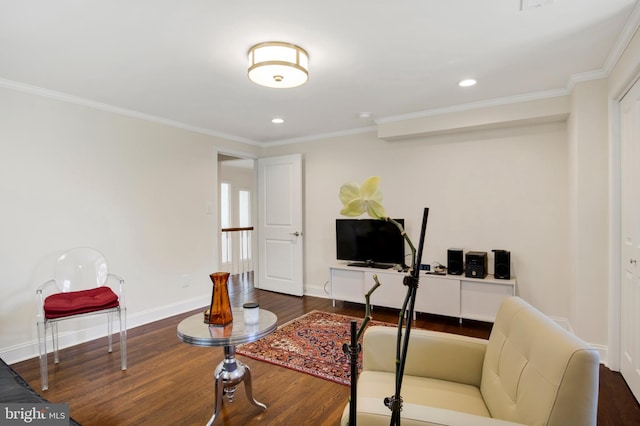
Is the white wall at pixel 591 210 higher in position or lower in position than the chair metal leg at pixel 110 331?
higher

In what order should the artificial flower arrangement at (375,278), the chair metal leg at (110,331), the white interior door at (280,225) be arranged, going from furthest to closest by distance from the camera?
the white interior door at (280,225) < the chair metal leg at (110,331) < the artificial flower arrangement at (375,278)

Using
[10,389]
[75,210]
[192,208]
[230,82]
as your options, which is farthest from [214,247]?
[10,389]

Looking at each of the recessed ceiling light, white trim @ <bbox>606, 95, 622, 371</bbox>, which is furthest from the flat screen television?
white trim @ <bbox>606, 95, 622, 371</bbox>

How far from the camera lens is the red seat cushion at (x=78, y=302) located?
251 cm

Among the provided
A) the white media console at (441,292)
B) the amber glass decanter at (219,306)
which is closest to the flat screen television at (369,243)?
the white media console at (441,292)

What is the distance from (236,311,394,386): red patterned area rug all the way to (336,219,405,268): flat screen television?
792mm

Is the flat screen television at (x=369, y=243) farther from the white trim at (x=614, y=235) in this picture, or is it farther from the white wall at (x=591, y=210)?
the white trim at (x=614, y=235)

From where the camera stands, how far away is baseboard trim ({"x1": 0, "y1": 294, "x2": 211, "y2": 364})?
2824 mm

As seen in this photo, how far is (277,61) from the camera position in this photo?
2.21 meters

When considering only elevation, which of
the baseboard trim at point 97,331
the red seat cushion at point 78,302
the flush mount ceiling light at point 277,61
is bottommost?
the baseboard trim at point 97,331

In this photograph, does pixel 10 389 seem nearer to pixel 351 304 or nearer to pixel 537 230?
pixel 351 304

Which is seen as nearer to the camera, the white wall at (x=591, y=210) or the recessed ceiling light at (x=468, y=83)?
the white wall at (x=591, y=210)

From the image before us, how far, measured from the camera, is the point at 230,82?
9.42 feet

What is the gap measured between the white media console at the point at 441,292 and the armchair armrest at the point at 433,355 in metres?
2.01
